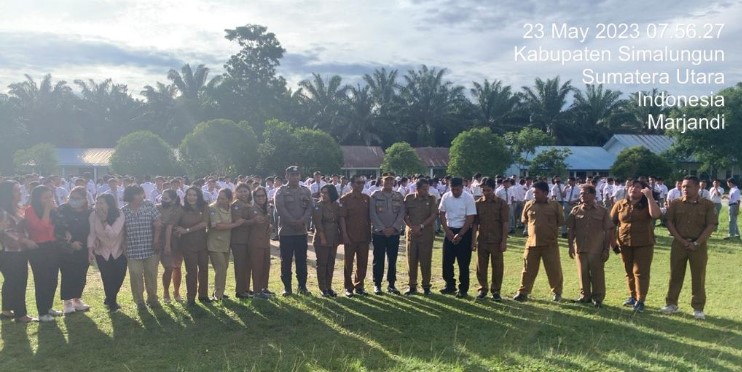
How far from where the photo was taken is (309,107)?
48312 mm

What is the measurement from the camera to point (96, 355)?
5699mm

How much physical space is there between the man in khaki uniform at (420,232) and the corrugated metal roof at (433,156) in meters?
32.8

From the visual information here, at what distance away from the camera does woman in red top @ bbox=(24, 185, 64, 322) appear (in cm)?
678

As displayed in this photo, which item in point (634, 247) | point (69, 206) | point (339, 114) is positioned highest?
point (339, 114)

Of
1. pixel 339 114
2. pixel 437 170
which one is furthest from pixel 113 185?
pixel 339 114

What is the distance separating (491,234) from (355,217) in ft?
6.31

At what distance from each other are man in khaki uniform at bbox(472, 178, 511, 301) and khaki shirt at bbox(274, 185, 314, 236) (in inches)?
94.8

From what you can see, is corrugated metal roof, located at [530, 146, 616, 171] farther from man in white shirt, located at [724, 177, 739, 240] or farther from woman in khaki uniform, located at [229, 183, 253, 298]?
woman in khaki uniform, located at [229, 183, 253, 298]

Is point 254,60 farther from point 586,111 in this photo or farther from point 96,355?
point 96,355

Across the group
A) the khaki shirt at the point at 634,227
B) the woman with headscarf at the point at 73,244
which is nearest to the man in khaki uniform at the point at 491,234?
the khaki shirt at the point at 634,227

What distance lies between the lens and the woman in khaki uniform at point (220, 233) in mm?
7590

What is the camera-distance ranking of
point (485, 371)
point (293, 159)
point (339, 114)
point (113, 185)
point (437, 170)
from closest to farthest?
point (485, 371) → point (113, 185) → point (293, 159) → point (437, 170) → point (339, 114)

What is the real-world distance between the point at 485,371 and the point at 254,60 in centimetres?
4315

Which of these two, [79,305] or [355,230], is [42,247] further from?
[355,230]
